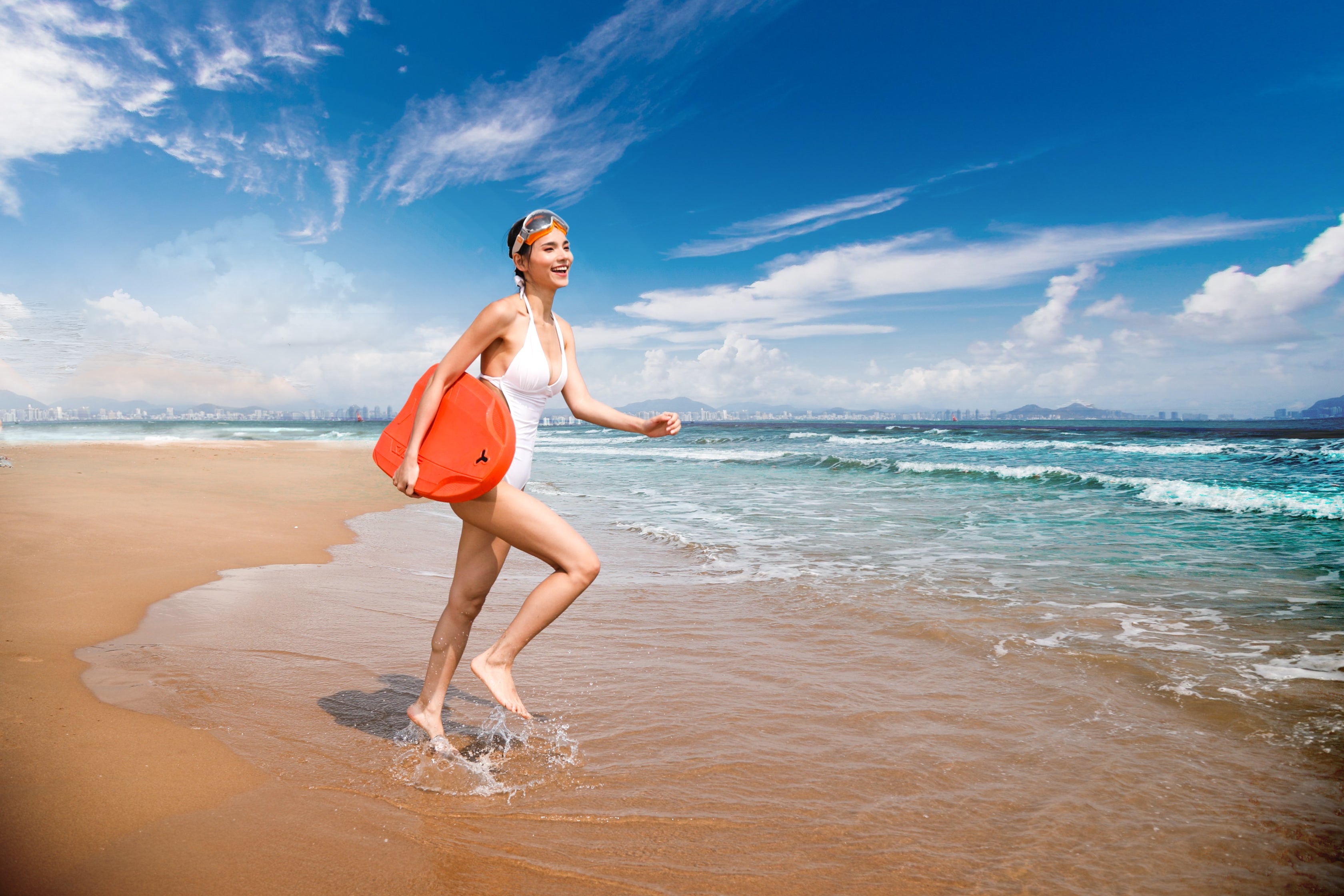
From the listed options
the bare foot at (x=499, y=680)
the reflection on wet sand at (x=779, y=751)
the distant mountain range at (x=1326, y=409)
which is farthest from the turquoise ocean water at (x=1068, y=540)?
the distant mountain range at (x=1326, y=409)

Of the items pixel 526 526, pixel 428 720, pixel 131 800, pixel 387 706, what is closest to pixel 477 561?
pixel 526 526

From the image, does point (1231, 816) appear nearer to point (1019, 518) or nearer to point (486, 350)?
point (486, 350)

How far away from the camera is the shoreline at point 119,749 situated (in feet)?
6.77

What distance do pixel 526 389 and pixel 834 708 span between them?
2275 mm

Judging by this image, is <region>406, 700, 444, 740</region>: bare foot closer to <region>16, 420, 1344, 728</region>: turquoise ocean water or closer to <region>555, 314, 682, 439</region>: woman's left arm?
<region>555, 314, 682, 439</region>: woman's left arm

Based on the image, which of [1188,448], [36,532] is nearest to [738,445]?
[1188,448]

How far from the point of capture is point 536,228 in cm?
298

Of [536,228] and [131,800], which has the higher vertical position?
[536,228]

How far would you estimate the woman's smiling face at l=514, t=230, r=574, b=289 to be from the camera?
2.97 metres

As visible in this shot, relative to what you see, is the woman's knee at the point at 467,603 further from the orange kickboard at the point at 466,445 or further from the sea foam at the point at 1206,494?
the sea foam at the point at 1206,494

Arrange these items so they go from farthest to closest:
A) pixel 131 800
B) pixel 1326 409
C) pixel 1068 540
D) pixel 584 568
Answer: pixel 1326 409 → pixel 1068 540 → pixel 584 568 → pixel 131 800

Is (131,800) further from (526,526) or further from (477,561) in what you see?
(526,526)

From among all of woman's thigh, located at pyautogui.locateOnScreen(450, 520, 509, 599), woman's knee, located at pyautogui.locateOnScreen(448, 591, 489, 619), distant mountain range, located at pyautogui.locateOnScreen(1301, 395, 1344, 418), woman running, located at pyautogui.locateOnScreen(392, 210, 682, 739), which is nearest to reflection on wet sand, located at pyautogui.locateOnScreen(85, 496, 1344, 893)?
woman running, located at pyautogui.locateOnScreen(392, 210, 682, 739)

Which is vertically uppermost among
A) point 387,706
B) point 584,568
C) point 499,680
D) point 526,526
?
point 526,526
